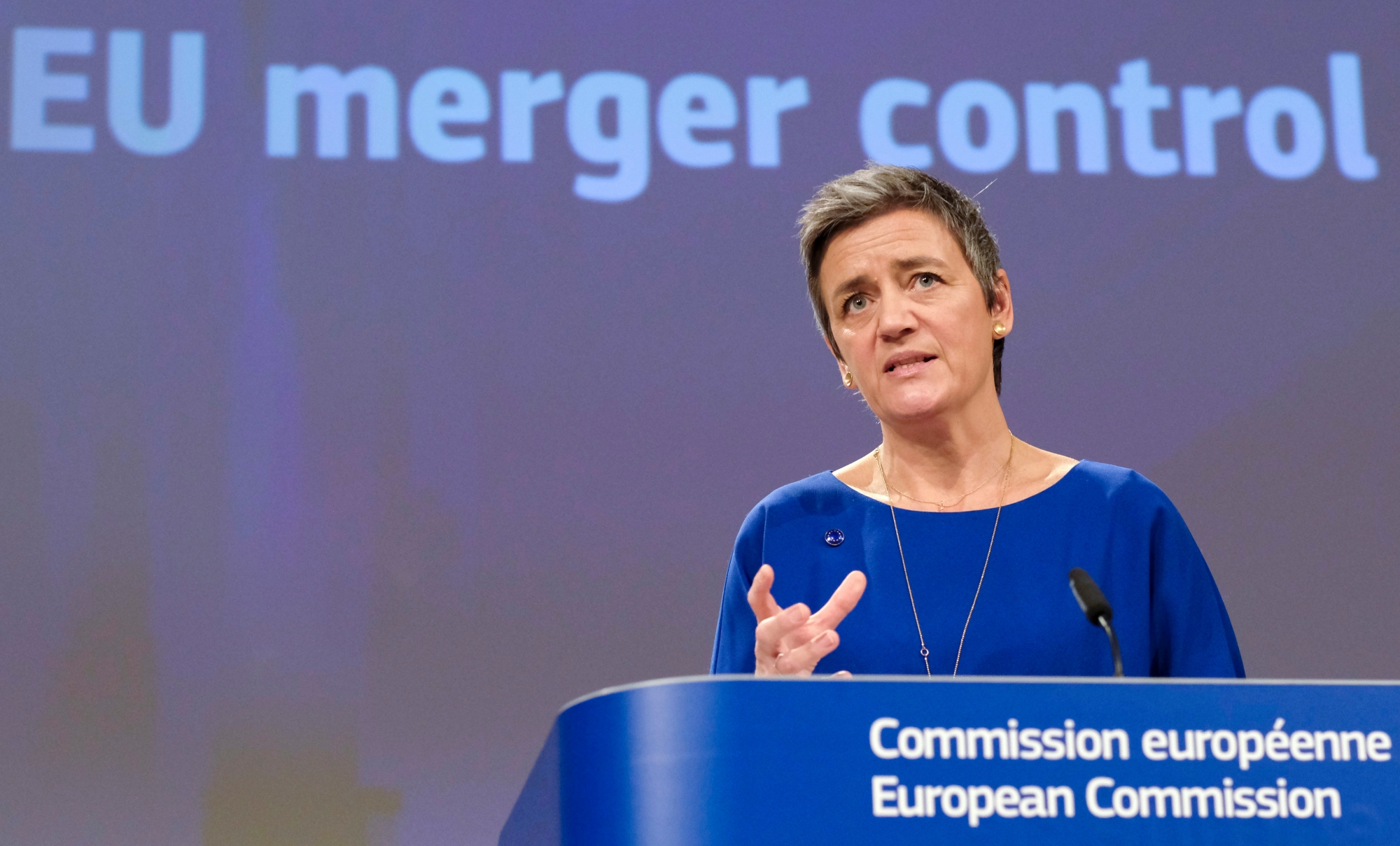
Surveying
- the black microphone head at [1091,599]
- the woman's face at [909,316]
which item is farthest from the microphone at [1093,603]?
the woman's face at [909,316]

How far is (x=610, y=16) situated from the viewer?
3.17 meters


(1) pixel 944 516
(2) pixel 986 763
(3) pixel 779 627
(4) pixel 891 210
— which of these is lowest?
(2) pixel 986 763

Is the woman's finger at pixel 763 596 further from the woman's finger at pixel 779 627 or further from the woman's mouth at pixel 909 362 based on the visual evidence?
the woman's mouth at pixel 909 362

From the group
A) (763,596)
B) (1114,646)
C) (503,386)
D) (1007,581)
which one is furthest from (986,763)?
(503,386)

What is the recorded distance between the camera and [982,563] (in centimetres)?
162

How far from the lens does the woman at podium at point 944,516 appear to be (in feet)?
5.07

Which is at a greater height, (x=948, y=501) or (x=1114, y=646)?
(x=948, y=501)

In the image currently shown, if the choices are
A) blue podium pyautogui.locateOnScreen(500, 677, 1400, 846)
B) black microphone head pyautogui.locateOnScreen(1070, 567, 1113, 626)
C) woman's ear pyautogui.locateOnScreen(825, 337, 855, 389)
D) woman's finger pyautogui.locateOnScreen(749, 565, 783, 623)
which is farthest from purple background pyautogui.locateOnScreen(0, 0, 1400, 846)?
→ blue podium pyautogui.locateOnScreen(500, 677, 1400, 846)

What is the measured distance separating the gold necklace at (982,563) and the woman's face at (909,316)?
10 centimetres

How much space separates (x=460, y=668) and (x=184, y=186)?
1.23 meters

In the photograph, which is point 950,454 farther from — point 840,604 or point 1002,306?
point 840,604

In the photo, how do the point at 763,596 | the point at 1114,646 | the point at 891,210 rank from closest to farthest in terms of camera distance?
1. the point at 1114,646
2. the point at 763,596
3. the point at 891,210

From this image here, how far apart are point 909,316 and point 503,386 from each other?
5.08ft

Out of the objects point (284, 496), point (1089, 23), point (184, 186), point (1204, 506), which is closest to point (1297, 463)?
point (1204, 506)
